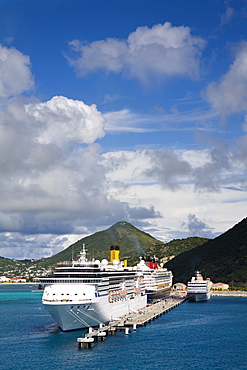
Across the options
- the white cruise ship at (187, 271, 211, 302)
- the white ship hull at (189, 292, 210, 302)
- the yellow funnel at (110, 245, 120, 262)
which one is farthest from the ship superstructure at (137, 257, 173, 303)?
the yellow funnel at (110, 245, 120, 262)

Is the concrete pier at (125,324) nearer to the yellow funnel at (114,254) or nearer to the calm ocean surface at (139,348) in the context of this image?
the calm ocean surface at (139,348)

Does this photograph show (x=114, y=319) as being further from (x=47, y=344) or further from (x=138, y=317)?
(x=47, y=344)

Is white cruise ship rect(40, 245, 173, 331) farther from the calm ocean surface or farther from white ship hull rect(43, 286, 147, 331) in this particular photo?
the calm ocean surface

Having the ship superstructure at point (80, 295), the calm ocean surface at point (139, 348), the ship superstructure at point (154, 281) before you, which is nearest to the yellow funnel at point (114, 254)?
the ship superstructure at point (154, 281)

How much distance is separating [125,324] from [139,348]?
18.8m

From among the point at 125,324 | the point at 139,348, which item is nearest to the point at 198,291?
the point at 125,324

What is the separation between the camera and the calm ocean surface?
66.7 meters

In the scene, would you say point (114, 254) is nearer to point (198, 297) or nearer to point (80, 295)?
point (80, 295)

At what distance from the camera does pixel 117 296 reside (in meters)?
100

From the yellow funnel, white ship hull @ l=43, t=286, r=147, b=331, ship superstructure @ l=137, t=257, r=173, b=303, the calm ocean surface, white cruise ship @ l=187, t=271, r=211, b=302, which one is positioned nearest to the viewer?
the calm ocean surface

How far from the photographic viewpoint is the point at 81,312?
83.7 metres

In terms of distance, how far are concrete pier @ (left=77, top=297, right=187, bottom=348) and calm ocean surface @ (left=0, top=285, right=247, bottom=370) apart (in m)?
1.27

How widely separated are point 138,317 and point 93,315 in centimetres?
2293

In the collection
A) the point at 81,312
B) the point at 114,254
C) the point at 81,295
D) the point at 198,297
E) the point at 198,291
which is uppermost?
the point at 114,254
